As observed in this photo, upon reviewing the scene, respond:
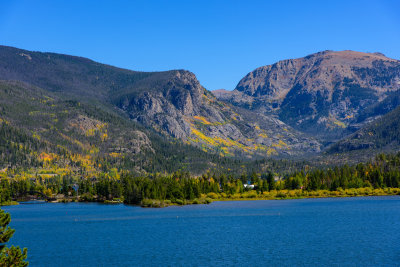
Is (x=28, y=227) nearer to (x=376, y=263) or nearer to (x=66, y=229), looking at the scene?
(x=66, y=229)

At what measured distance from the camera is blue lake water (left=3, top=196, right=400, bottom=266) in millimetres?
95375

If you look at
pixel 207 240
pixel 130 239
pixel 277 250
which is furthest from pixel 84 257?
pixel 277 250

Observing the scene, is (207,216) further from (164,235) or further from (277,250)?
(277,250)

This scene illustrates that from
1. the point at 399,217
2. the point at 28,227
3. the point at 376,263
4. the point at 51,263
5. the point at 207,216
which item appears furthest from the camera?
the point at 207,216

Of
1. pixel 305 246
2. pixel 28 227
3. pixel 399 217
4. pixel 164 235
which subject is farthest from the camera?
pixel 28 227

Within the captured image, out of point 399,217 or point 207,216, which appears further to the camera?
point 207,216

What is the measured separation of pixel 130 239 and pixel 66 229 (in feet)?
121

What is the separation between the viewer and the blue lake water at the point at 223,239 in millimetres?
95375

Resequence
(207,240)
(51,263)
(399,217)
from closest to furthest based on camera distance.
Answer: (51,263)
(207,240)
(399,217)

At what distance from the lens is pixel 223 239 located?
120 m

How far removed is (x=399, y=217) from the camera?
14738 cm

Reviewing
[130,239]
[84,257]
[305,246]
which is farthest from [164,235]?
[305,246]

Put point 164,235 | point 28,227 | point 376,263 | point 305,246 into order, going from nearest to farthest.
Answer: point 376,263 → point 305,246 → point 164,235 → point 28,227

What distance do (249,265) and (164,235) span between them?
47371 millimetres
